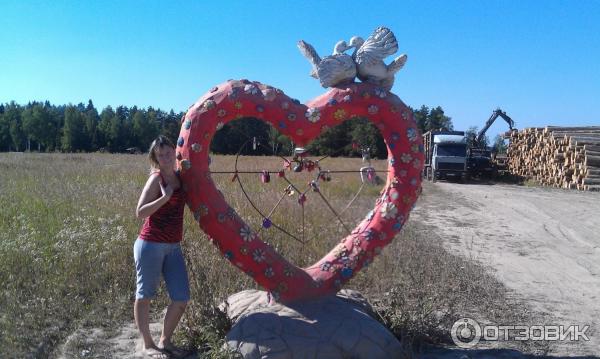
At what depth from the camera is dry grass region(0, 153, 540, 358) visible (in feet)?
14.4

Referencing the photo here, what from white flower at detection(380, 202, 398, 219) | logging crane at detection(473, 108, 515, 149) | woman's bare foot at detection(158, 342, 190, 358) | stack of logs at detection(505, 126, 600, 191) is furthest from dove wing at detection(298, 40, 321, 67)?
logging crane at detection(473, 108, 515, 149)

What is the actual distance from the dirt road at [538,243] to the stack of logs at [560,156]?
2.84 m

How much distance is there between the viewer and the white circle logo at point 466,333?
4.54 metres

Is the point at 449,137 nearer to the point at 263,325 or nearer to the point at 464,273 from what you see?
the point at 464,273

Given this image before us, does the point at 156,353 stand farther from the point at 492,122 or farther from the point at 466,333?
the point at 492,122

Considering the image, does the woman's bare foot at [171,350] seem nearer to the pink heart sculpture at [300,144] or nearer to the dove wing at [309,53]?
the pink heart sculpture at [300,144]

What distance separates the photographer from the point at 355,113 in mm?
4277

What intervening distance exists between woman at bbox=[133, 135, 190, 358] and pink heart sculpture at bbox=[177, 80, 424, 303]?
0.63ft

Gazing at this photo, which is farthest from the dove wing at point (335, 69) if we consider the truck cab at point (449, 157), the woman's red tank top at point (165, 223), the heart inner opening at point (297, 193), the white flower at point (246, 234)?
the truck cab at point (449, 157)

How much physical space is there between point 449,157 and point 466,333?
19.4 metres

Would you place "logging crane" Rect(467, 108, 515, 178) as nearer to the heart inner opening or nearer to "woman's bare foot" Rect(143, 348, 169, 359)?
the heart inner opening

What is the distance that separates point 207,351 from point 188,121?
182 cm

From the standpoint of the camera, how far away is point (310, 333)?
381 centimetres

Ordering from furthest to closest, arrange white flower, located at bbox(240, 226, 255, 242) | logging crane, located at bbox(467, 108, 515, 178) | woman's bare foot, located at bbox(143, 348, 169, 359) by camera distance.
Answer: logging crane, located at bbox(467, 108, 515, 178) < white flower, located at bbox(240, 226, 255, 242) < woman's bare foot, located at bbox(143, 348, 169, 359)
